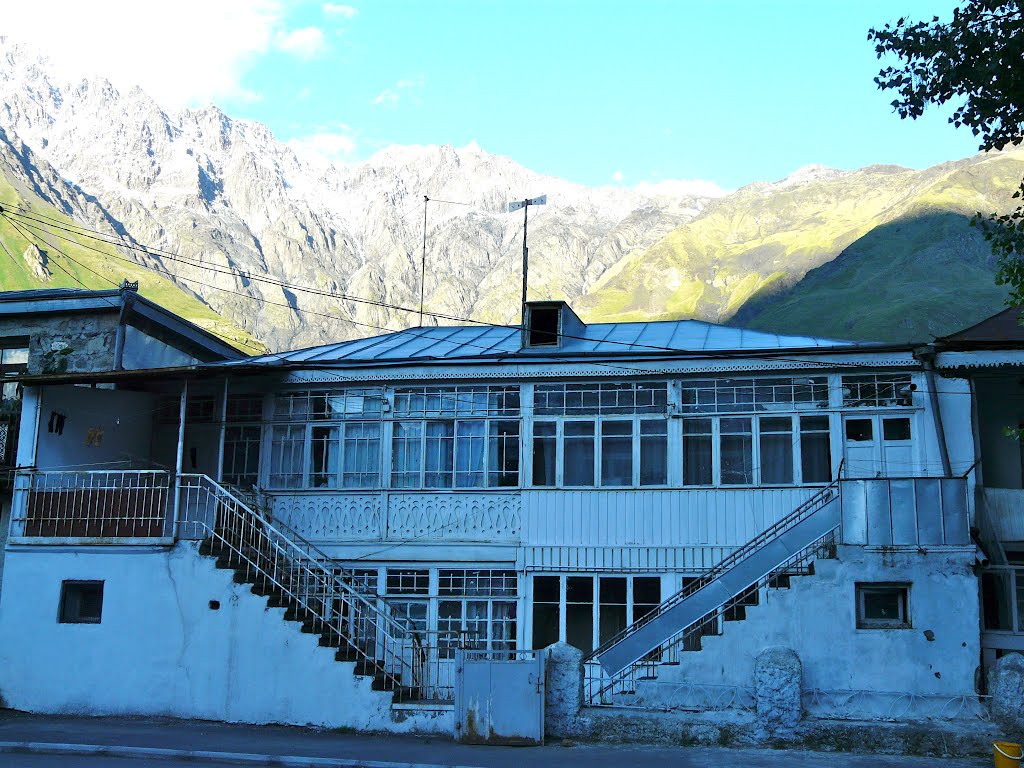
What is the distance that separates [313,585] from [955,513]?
1097 centimetres

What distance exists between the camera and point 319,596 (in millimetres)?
18406

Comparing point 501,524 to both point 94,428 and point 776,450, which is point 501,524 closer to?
point 776,450

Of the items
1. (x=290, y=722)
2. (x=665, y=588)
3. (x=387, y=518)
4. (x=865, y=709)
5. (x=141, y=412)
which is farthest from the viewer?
(x=141, y=412)

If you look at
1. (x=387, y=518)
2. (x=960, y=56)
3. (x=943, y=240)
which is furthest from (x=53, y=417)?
(x=943, y=240)

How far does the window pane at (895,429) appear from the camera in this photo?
18094mm

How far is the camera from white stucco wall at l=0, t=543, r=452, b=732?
669 inches

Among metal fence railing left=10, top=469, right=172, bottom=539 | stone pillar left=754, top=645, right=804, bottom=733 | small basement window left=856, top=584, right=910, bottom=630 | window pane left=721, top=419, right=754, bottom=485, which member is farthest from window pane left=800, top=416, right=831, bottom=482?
metal fence railing left=10, top=469, right=172, bottom=539

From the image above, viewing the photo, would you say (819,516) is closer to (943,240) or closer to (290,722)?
(290,722)

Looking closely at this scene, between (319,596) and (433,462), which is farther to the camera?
(433,462)

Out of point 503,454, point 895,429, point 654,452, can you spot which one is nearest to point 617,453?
point 654,452

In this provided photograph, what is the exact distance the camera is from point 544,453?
19.5 metres

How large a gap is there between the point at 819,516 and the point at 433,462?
Result: 717 centimetres

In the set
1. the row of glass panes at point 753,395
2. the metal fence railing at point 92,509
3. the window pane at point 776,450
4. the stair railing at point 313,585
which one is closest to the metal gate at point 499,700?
the stair railing at point 313,585

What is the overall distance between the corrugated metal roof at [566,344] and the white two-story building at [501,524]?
14 centimetres
